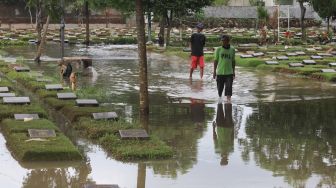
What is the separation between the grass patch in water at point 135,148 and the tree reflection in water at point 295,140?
47.7 inches

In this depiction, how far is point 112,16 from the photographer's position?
65438 millimetres

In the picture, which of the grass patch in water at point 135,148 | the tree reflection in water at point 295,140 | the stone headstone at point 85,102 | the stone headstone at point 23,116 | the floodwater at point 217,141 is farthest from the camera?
the stone headstone at point 85,102

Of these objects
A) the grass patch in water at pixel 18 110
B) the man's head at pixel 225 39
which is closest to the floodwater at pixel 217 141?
the man's head at pixel 225 39

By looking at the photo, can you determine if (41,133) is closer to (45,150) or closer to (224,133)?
(45,150)

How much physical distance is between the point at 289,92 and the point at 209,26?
4061 centimetres

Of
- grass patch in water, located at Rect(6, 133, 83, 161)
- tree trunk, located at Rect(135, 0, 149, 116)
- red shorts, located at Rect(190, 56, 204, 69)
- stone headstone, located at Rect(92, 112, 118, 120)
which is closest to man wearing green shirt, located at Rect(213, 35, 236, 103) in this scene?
tree trunk, located at Rect(135, 0, 149, 116)

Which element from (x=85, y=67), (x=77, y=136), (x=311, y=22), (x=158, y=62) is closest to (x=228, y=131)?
(x=77, y=136)

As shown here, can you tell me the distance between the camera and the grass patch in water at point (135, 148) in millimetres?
10016

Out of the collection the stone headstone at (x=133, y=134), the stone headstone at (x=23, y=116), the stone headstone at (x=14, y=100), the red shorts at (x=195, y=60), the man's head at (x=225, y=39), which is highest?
the man's head at (x=225, y=39)

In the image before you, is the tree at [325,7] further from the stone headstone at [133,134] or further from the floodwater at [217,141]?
the stone headstone at [133,134]

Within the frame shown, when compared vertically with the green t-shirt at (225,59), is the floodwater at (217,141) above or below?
below

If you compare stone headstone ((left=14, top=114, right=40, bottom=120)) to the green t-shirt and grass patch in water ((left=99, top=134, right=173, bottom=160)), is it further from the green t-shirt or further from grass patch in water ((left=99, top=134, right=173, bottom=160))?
the green t-shirt

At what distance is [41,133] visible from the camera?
36.0ft

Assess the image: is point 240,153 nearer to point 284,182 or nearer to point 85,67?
point 284,182
